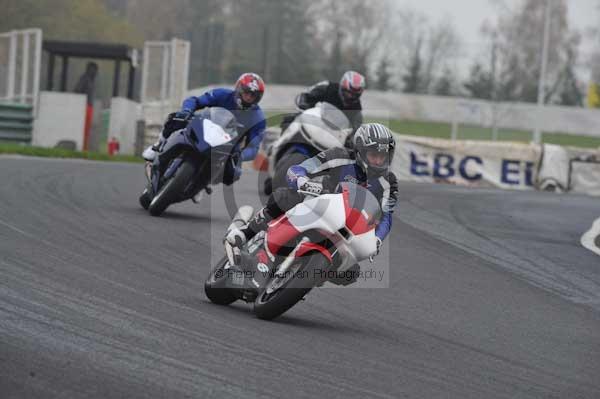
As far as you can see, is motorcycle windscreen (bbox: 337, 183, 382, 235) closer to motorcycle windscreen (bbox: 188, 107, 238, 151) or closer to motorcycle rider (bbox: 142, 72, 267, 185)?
motorcycle windscreen (bbox: 188, 107, 238, 151)

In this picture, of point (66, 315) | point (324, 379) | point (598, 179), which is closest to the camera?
point (324, 379)

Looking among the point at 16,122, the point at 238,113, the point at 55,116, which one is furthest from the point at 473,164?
the point at 238,113

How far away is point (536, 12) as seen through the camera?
70500mm

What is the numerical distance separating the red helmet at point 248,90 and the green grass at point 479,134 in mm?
29830

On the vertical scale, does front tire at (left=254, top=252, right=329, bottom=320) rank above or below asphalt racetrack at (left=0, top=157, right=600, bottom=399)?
above

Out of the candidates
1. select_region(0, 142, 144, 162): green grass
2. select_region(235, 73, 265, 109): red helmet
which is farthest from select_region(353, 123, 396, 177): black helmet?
select_region(0, 142, 144, 162): green grass

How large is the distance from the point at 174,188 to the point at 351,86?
3196 mm

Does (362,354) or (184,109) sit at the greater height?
(184,109)

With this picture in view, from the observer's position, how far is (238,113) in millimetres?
12414

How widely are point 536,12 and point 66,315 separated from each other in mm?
67291

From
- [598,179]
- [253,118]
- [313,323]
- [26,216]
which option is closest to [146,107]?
[598,179]

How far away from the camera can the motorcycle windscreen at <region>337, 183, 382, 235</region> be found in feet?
22.8

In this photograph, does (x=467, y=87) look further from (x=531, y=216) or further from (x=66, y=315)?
(x=66, y=315)

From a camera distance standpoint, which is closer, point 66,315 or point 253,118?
point 66,315
